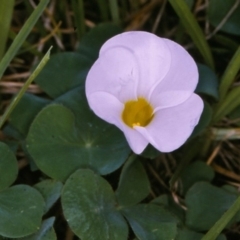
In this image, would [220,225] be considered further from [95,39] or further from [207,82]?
[95,39]

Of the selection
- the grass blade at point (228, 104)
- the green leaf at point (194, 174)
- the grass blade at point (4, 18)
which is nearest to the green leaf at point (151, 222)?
the green leaf at point (194, 174)

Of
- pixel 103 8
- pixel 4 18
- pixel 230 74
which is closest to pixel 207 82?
pixel 230 74

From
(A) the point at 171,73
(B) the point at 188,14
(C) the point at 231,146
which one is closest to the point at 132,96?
(A) the point at 171,73

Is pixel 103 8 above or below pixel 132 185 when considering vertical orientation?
above

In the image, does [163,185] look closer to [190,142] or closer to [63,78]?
[190,142]

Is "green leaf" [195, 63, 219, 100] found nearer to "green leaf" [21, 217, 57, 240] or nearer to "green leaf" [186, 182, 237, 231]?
"green leaf" [186, 182, 237, 231]

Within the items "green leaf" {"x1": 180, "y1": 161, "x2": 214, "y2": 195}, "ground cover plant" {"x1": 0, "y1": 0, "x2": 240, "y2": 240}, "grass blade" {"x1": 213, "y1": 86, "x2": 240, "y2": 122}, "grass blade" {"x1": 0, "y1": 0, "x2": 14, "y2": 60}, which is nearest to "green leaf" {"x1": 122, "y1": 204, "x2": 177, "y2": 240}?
"ground cover plant" {"x1": 0, "y1": 0, "x2": 240, "y2": 240}
